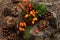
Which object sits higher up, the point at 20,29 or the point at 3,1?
the point at 3,1

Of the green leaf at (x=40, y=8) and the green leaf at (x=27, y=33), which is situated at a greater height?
the green leaf at (x=40, y=8)

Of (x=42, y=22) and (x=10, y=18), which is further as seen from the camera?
(x=10, y=18)

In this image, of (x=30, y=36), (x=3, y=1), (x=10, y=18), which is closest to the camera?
(x=30, y=36)

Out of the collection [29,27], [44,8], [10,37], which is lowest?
[10,37]

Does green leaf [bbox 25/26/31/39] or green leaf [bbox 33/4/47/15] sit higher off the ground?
green leaf [bbox 33/4/47/15]

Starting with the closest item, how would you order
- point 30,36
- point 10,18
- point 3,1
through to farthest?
point 30,36, point 10,18, point 3,1

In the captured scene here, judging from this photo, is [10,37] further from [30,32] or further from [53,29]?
[53,29]

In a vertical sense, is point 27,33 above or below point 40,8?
below

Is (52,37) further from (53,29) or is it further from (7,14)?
(7,14)

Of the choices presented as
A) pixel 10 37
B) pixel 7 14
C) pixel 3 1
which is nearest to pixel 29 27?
pixel 10 37
